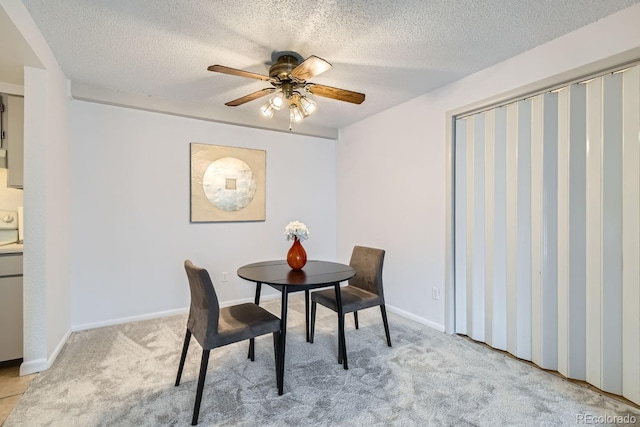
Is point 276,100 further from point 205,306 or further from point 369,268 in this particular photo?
point 369,268

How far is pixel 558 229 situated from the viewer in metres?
2.18

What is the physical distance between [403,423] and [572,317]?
140 centimetres

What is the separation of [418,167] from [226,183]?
A: 2.17 metres

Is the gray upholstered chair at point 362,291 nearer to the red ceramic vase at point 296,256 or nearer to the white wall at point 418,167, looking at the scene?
the red ceramic vase at point 296,256

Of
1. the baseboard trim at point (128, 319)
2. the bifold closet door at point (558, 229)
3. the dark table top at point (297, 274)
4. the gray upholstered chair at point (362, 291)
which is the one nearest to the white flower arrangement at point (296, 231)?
the dark table top at point (297, 274)

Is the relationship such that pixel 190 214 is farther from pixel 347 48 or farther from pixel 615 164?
pixel 615 164

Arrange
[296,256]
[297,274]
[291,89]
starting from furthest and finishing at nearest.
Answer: [296,256]
[297,274]
[291,89]

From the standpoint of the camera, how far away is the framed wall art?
3.51m

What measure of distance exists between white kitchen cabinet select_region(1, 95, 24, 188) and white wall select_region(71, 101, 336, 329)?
0.45m

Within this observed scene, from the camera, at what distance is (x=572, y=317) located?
2.12 m

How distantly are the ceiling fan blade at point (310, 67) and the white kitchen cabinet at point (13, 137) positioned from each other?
7.54 feet

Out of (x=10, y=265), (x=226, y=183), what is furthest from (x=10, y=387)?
(x=226, y=183)

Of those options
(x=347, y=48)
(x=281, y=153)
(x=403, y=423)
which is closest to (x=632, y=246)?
(x=403, y=423)

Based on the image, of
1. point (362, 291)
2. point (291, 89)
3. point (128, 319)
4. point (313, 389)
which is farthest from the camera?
point (128, 319)
